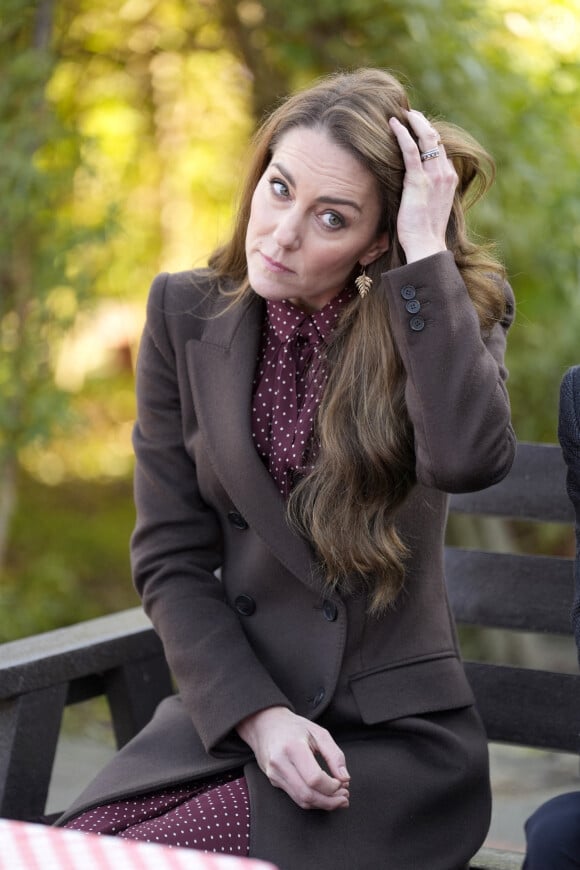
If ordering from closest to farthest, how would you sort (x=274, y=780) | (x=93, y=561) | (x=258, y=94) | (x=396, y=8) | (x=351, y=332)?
(x=274, y=780) < (x=351, y=332) < (x=396, y=8) < (x=258, y=94) < (x=93, y=561)

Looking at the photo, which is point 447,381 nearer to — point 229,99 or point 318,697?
point 318,697

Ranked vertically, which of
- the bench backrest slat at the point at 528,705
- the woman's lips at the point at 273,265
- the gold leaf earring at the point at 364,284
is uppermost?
the woman's lips at the point at 273,265

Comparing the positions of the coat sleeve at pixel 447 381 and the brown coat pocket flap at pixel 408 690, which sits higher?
the coat sleeve at pixel 447 381

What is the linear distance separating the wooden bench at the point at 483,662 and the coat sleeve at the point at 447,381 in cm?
49

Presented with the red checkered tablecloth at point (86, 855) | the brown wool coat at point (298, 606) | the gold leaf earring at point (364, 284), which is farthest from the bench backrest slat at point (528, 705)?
the red checkered tablecloth at point (86, 855)

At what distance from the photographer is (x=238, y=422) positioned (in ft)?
6.96

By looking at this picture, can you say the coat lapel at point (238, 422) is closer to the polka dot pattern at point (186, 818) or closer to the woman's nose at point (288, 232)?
the woman's nose at point (288, 232)

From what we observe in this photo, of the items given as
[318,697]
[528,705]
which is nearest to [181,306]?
[318,697]

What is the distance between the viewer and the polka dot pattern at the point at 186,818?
1.86 m

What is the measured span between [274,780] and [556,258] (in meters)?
2.15

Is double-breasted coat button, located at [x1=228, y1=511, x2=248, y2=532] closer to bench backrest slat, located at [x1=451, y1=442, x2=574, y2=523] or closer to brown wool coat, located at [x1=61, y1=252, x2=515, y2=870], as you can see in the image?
brown wool coat, located at [x1=61, y1=252, x2=515, y2=870]

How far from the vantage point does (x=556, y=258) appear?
362cm

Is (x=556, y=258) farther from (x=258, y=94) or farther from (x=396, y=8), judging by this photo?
(x=258, y=94)

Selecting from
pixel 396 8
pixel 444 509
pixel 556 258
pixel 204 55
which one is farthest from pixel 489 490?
pixel 204 55
